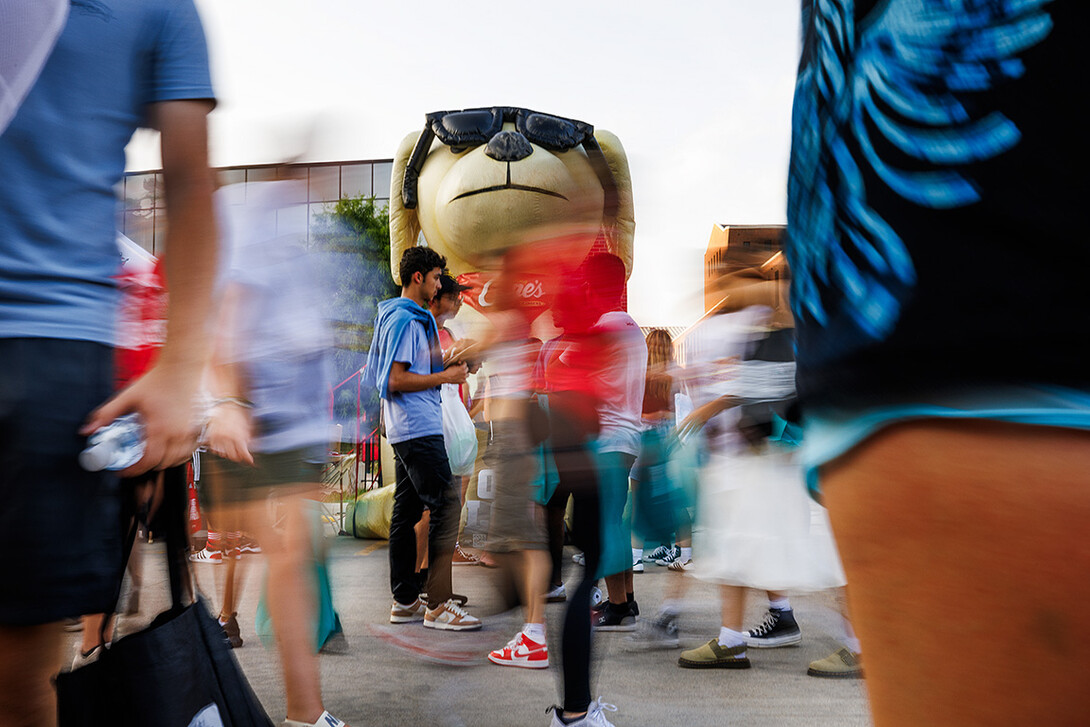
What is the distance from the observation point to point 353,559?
6.50 m

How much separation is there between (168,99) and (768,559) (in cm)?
285

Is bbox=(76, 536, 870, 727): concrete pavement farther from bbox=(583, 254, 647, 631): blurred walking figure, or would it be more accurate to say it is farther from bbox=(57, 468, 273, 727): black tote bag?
bbox=(57, 468, 273, 727): black tote bag

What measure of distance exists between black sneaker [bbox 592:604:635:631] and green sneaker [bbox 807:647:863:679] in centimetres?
103

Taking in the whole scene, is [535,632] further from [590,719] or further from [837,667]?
[837,667]

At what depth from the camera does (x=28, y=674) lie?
109 centimetres

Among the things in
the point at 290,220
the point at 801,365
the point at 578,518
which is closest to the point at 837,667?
the point at 578,518

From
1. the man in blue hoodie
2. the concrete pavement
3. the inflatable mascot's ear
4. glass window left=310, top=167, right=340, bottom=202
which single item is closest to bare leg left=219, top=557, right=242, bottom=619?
the concrete pavement

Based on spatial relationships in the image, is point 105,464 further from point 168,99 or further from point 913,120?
point 913,120

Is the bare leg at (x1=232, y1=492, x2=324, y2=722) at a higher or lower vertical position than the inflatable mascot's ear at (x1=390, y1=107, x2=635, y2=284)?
lower

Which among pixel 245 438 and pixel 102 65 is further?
pixel 245 438

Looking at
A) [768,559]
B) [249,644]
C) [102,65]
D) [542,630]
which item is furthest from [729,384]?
[102,65]

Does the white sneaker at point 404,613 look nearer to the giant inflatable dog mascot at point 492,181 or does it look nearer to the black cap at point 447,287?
the black cap at point 447,287

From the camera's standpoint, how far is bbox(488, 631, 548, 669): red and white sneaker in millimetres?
3439

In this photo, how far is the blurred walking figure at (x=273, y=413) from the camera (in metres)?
2.41
